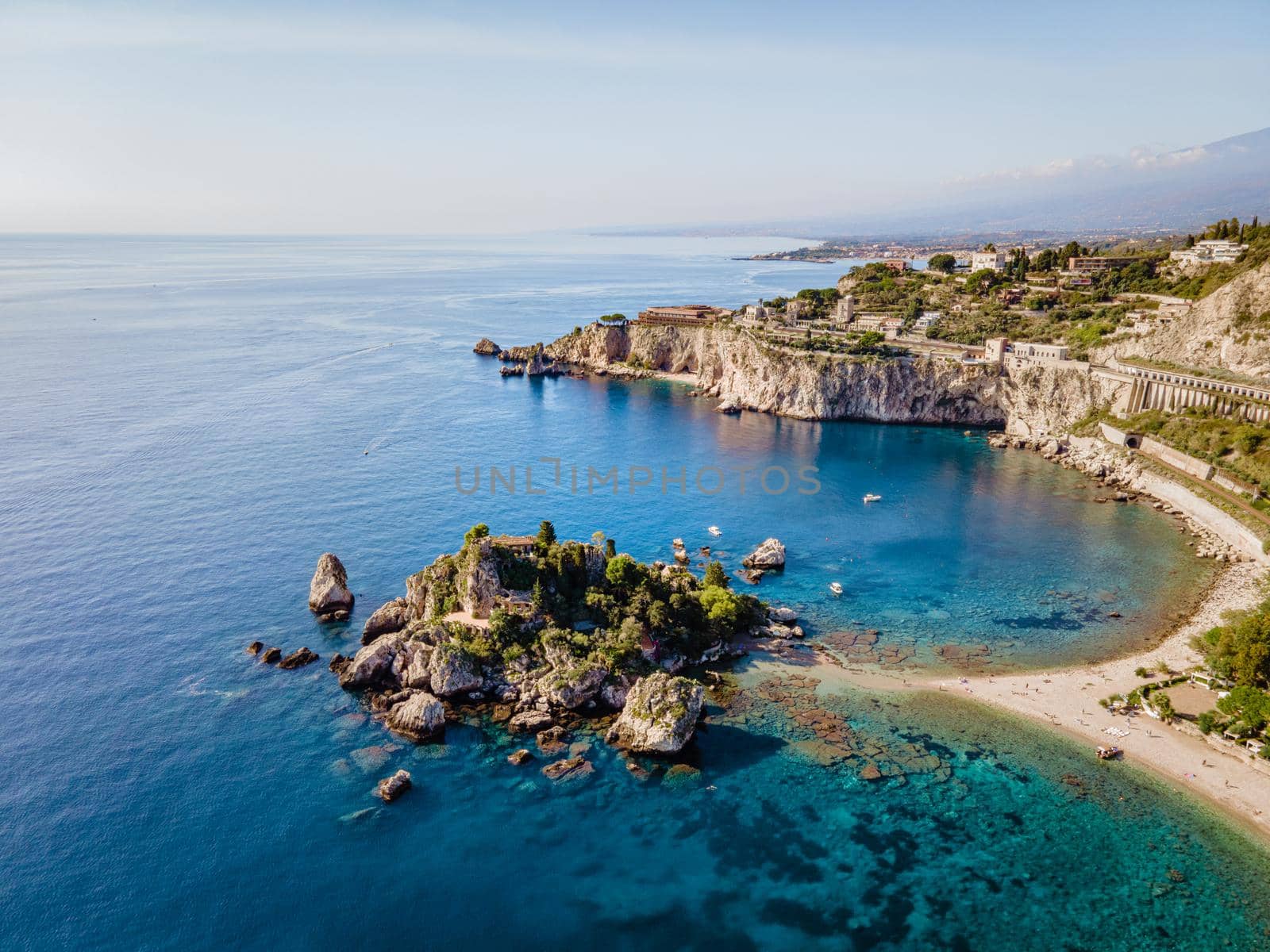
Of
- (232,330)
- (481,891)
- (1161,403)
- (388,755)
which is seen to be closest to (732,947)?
(481,891)

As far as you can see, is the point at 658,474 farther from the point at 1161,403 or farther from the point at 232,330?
the point at 232,330

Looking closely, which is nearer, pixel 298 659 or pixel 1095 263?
pixel 298 659

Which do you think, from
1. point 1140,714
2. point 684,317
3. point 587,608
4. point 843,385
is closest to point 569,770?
point 587,608

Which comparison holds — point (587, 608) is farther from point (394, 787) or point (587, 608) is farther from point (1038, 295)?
point (1038, 295)

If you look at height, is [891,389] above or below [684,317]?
below

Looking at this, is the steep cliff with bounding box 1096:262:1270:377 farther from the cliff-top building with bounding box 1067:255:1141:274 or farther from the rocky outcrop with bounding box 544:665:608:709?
the rocky outcrop with bounding box 544:665:608:709

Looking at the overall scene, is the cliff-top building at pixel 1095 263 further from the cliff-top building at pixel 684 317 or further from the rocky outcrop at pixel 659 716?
the rocky outcrop at pixel 659 716

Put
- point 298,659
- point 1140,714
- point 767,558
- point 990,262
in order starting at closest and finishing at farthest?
point 1140,714
point 298,659
point 767,558
point 990,262
